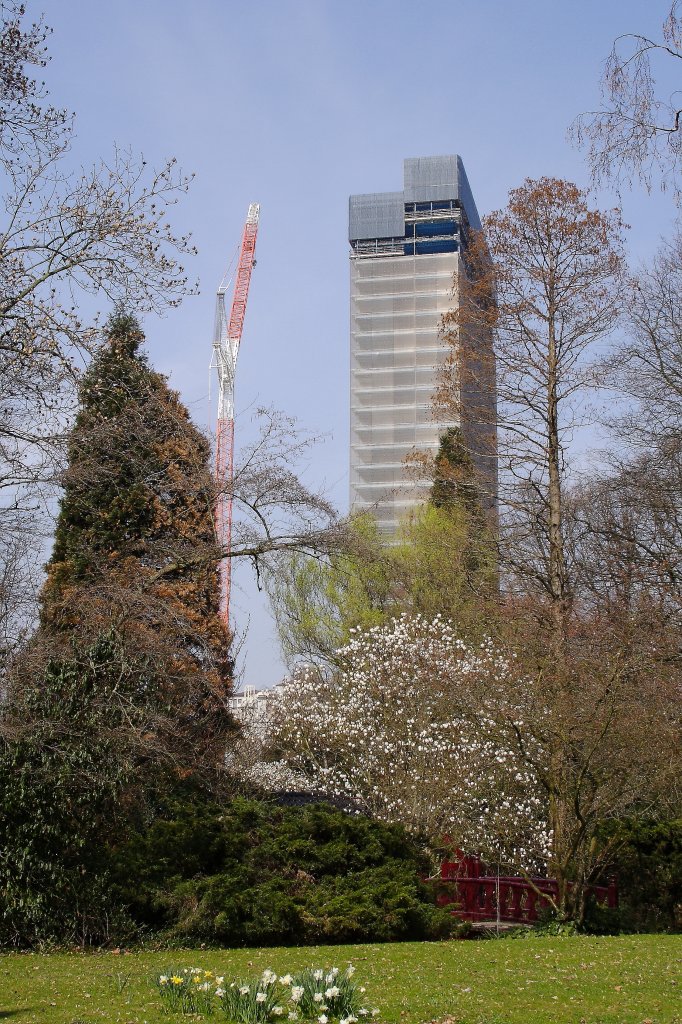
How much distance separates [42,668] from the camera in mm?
12016

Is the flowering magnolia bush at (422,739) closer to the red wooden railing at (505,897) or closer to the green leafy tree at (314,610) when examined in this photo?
the red wooden railing at (505,897)

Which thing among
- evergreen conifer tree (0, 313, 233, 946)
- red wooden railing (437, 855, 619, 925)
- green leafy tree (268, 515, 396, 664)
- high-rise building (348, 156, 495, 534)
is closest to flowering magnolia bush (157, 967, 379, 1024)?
evergreen conifer tree (0, 313, 233, 946)

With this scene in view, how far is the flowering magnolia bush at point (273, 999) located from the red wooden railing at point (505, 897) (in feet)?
23.6

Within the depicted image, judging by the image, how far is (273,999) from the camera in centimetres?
624

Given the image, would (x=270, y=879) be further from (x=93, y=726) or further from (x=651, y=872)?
(x=651, y=872)

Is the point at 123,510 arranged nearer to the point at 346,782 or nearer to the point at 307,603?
the point at 346,782

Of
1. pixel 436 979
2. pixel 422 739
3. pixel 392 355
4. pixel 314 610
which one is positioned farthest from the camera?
pixel 392 355

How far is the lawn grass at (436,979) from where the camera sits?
6.63 metres

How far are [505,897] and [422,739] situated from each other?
448 centimetres

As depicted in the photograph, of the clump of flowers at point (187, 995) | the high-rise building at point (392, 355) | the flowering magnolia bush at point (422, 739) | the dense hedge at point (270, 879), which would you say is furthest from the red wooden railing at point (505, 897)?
the high-rise building at point (392, 355)

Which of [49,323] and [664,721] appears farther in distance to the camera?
[664,721]

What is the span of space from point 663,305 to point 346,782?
10.7 meters

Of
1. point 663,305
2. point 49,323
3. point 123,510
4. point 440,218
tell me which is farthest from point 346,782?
point 440,218

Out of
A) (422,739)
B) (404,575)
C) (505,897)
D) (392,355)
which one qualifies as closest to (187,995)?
(505,897)
